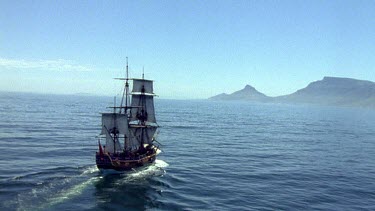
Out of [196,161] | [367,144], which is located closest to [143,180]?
[196,161]

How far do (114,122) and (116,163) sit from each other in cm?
1060

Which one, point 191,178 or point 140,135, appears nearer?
point 191,178

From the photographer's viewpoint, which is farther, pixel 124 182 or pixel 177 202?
pixel 124 182

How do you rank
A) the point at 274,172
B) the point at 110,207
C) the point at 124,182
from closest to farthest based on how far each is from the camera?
1. the point at 110,207
2. the point at 124,182
3. the point at 274,172

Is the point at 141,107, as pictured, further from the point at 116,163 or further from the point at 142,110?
the point at 116,163

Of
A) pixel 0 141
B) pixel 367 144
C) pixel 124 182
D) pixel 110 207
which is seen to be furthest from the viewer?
pixel 367 144

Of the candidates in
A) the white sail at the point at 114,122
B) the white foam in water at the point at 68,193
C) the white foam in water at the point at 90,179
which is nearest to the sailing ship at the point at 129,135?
the white sail at the point at 114,122

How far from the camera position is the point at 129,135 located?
75750 millimetres

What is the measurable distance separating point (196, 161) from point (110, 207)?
30.6 meters

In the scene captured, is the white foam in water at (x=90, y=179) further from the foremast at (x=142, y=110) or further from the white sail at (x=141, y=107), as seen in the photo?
the white sail at (x=141, y=107)

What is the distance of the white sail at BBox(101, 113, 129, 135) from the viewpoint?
69.5 meters

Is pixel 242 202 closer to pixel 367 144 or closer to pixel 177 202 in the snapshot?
pixel 177 202

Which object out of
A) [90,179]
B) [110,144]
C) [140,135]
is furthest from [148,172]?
[140,135]

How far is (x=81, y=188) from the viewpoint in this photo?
168ft
